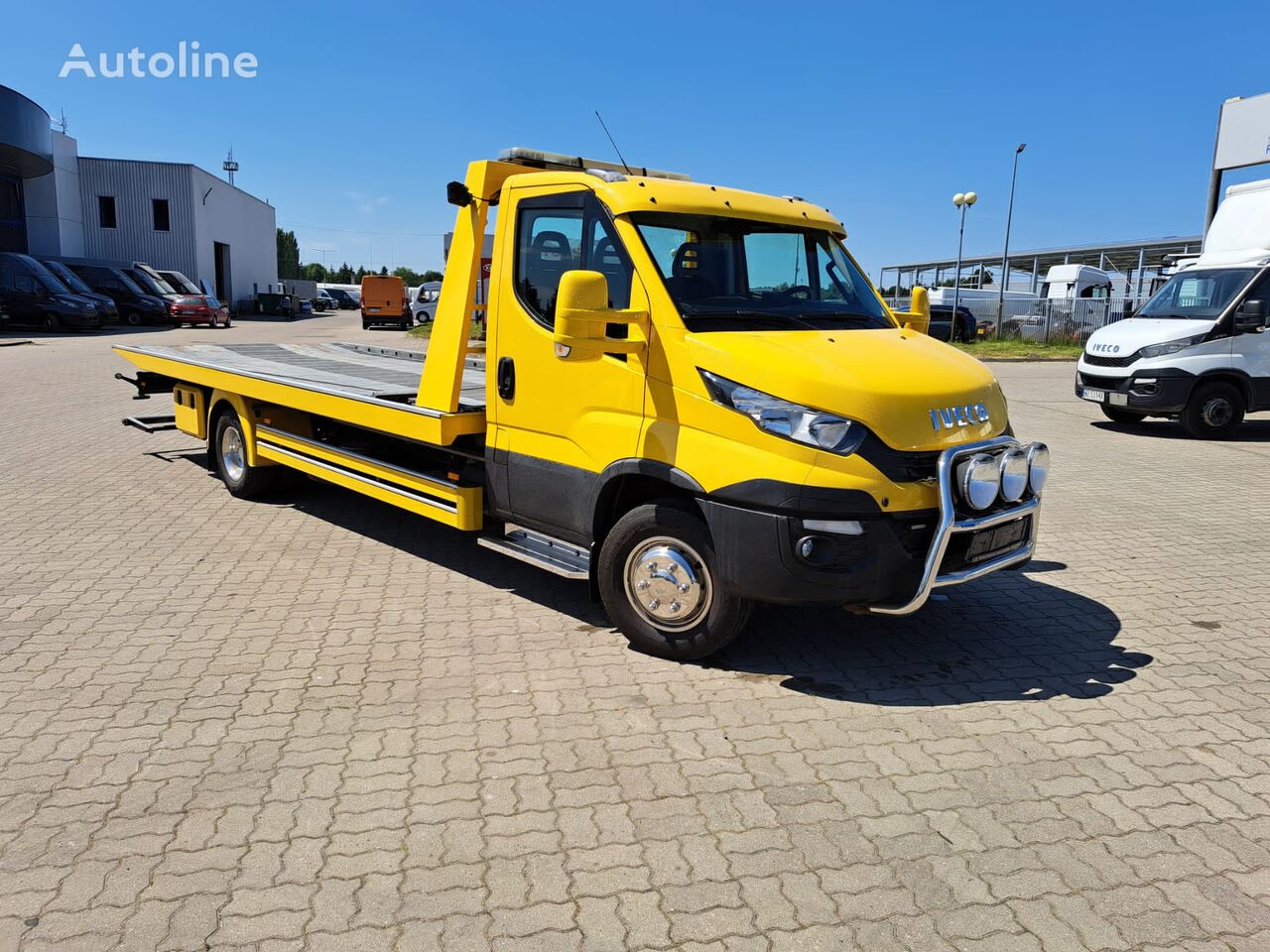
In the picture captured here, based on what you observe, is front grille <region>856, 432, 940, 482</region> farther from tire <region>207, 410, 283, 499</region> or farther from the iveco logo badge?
tire <region>207, 410, 283, 499</region>

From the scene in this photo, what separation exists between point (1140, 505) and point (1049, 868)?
6443 mm

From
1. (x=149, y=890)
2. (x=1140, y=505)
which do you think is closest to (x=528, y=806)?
(x=149, y=890)

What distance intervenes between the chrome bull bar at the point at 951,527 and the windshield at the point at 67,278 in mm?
34314

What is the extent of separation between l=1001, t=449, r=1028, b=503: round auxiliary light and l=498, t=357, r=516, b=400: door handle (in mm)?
2536

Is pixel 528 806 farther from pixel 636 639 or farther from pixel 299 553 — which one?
pixel 299 553

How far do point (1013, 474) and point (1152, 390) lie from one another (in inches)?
368

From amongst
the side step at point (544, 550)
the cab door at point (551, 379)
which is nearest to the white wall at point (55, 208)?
the cab door at point (551, 379)

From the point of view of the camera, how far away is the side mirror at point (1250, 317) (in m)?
11.7

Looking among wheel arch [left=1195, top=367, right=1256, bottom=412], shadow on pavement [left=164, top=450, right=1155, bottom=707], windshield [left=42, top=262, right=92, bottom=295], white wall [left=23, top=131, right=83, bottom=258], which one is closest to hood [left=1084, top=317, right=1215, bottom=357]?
wheel arch [left=1195, top=367, right=1256, bottom=412]

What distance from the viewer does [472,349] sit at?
220 inches

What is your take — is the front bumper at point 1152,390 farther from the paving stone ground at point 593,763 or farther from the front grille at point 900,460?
the front grille at point 900,460

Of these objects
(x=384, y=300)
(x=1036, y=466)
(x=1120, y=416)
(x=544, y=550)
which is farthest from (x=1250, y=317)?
(x=384, y=300)

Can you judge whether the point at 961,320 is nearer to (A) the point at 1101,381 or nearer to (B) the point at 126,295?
(A) the point at 1101,381

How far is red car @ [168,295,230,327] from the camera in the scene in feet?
116
